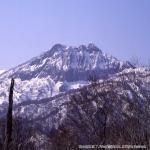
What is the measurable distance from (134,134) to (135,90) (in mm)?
3023

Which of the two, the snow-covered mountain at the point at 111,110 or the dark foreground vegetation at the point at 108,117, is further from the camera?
the snow-covered mountain at the point at 111,110

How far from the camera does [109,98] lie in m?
48.4

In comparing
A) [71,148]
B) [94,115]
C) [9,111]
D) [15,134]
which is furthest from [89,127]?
[9,111]

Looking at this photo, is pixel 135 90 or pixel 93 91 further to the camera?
pixel 93 91

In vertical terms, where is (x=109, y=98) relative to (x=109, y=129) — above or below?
above

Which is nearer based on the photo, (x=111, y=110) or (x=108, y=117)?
(x=111, y=110)

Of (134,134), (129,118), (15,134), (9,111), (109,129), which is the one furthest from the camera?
(15,134)

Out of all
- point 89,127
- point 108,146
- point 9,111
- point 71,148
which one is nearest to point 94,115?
point 89,127

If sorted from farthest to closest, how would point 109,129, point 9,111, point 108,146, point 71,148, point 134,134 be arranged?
1. point 71,148
2. point 109,129
3. point 108,146
4. point 134,134
5. point 9,111

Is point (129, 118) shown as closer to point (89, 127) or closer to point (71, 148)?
point (89, 127)

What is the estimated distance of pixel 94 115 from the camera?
4691 cm

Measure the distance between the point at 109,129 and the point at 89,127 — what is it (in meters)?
2.55

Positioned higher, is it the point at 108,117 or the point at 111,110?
the point at 111,110

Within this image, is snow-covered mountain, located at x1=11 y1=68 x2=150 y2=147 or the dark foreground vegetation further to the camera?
snow-covered mountain, located at x1=11 y1=68 x2=150 y2=147
